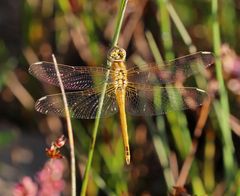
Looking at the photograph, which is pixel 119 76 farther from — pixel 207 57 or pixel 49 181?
pixel 49 181

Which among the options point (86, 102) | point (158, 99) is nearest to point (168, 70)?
point (158, 99)

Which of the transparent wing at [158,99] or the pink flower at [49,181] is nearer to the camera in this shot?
the pink flower at [49,181]

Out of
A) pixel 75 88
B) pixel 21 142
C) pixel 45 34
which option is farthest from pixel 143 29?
pixel 75 88

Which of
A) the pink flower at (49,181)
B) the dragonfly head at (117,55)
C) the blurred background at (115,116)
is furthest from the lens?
the blurred background at (115,116)

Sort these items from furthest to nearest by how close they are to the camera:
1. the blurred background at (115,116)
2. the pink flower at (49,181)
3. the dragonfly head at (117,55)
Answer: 1. the blurred background at (115,116)
2. the dragonfly head at (117,55)
3. the pink flower at (49,181)

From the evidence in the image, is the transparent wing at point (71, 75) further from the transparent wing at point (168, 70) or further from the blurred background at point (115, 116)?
the blurred background at point (115, 116)

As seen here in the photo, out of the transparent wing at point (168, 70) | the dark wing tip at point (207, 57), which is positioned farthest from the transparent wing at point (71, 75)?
the dark wing tip at point (207, 57)

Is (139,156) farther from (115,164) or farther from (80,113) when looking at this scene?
(80,113)

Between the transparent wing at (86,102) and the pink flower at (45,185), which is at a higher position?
the transparent wing at (86,102)
